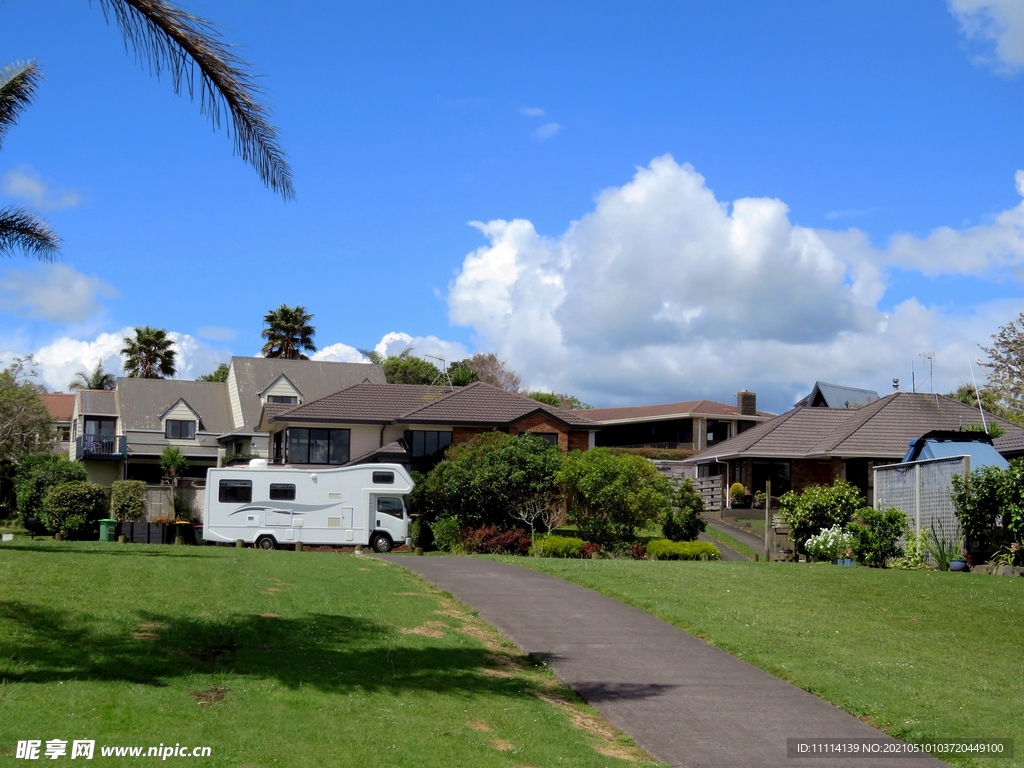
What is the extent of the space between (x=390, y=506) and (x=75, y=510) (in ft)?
46.6

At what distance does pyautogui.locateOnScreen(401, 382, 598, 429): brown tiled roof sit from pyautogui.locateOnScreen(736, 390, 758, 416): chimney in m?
23.7

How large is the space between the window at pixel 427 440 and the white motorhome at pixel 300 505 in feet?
31.0

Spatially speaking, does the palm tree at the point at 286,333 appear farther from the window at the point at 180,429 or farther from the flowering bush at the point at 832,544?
the flowering bush at the point at 832,544

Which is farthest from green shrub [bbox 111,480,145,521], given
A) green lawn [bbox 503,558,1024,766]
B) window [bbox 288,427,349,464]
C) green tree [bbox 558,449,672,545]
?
green lawn [bbox 503,558,1024,766]

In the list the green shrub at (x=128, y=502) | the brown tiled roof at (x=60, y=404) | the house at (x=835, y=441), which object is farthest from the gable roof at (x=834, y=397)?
the brown tiled roof at (x=60, y=404)

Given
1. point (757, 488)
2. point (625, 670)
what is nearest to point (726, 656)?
point (625, 670)

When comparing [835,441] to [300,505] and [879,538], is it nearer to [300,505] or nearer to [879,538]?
[879,538]

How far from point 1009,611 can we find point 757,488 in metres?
29.9

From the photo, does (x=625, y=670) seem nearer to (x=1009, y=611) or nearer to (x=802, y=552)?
(x=1009, y=611)

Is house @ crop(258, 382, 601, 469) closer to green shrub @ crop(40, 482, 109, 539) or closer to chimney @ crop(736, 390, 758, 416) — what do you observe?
green shrub @ crop(40, 482, 109, 539)

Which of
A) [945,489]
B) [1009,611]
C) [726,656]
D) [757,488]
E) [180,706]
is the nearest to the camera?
[180,706]

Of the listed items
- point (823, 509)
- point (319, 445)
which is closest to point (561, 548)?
point (823, 509)

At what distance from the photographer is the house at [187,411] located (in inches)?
2296

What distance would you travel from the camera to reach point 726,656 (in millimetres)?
12289
